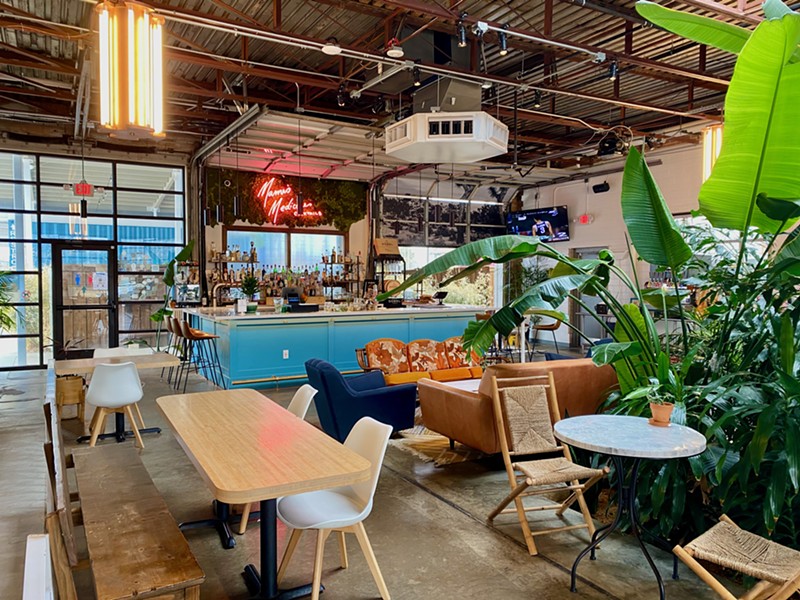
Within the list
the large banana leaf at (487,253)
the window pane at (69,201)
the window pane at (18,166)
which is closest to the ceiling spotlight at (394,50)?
the large banana leaf at (487,253)

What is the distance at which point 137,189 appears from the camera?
10961mm

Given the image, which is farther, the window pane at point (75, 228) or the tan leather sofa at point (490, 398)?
the window pane at point (75, 228)

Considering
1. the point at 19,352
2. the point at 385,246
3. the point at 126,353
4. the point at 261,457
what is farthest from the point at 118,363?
the point at 385,246

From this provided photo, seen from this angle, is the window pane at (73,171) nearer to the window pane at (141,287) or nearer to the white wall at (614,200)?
the window pane at (141,287)

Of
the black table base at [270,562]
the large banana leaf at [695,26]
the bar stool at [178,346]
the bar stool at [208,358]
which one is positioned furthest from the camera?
the bar stool at [208,358]

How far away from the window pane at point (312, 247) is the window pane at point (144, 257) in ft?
7.99

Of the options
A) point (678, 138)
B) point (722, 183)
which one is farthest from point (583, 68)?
point (722, 183)

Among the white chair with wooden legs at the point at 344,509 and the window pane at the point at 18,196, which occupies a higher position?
the window pane at the point at 18,196

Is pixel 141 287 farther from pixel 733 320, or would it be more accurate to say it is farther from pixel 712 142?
pixel 733 320

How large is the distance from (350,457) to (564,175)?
12.2 m

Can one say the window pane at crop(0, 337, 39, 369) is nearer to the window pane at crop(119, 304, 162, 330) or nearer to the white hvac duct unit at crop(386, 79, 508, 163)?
the window pane at crop(119, 304, 162, 330)

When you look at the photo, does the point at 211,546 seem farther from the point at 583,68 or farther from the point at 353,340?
the point at 583,68

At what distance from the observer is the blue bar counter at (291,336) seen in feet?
26.8

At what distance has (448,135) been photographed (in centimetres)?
657
